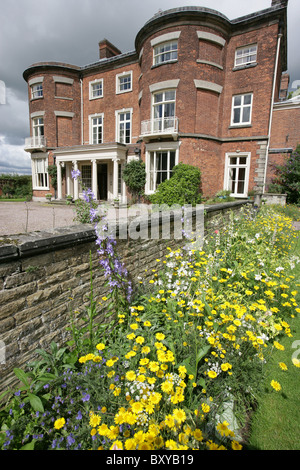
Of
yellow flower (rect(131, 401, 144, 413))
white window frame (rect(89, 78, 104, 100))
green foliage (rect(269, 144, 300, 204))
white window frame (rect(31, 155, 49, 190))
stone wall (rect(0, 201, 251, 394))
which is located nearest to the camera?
yellow flower (rect(131, 401, 144, 413))

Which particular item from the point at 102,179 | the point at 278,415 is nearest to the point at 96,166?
the point at 102,179

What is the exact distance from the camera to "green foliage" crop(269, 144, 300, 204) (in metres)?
13.1

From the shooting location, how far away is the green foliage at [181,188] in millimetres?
11078

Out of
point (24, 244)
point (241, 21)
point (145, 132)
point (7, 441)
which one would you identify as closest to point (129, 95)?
point (145, 132)

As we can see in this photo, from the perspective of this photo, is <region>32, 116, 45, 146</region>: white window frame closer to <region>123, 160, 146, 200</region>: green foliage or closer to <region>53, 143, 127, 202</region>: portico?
<region>53, 143, 127, 202</region>: portico

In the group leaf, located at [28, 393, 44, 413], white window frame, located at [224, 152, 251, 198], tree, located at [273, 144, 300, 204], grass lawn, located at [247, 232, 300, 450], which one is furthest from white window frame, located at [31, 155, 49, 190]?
grass lawn, located at [247, 232, 300, 450]

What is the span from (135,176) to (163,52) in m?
6.81

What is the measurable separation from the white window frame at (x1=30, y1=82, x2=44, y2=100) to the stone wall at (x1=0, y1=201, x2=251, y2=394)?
20.9 meters

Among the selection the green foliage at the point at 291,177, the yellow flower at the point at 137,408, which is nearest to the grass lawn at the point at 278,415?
the yellow flower at the point at 137,408

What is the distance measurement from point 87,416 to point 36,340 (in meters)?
0.79

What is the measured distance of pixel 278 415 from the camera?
184cm

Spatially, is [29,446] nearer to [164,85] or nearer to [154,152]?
[154,152]

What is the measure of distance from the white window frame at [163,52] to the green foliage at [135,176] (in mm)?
5496

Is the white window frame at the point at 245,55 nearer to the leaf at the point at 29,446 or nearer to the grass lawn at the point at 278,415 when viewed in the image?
the grass lawn at the point at 278,415
